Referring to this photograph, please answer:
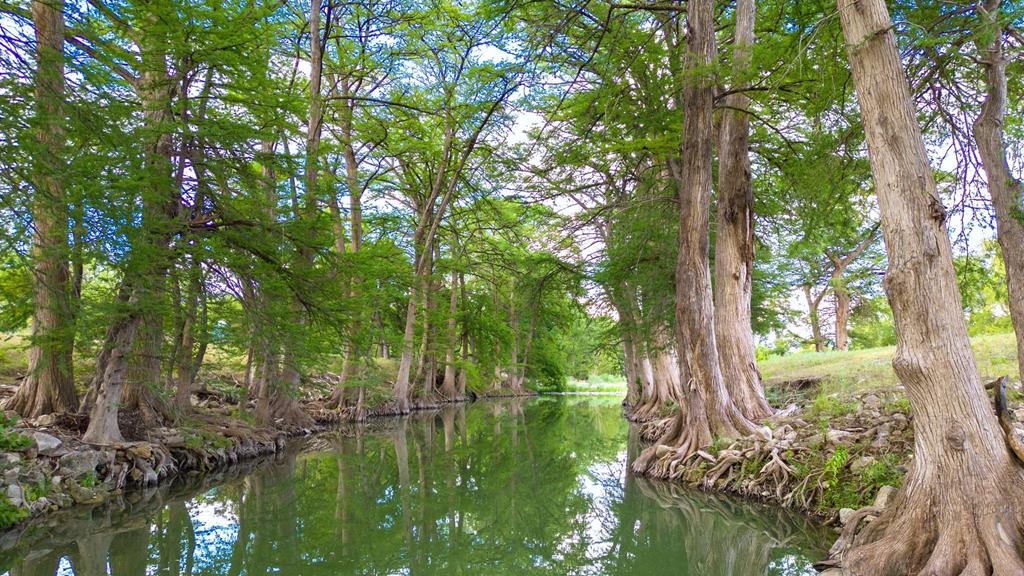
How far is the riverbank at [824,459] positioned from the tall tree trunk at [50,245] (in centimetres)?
697

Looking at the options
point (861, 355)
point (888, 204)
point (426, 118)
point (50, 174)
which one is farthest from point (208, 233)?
point (861, 355)

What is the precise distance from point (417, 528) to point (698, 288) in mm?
5068

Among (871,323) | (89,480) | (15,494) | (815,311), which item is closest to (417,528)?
(15,494)

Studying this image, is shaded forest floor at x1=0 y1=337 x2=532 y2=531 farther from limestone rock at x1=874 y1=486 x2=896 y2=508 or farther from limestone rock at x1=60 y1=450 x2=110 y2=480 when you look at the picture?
limestone rock at x1=874 y1=486 x2=896 y2=508

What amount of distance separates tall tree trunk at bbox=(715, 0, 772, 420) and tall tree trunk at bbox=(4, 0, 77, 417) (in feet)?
27.0

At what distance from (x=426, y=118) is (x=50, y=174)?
1372 centimetres

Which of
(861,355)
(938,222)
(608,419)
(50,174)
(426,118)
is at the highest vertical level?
(426,118)

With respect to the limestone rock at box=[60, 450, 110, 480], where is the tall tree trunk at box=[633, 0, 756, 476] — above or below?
above

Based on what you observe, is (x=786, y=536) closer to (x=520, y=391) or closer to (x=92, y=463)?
(x=92, y=463)

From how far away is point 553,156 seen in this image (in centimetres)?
1035

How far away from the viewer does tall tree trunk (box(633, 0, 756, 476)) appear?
8.24m

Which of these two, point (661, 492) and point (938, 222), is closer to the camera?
point (938, 222)

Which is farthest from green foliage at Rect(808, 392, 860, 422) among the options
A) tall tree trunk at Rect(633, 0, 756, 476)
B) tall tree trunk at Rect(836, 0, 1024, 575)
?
tall tree trunk at Rect(836, 0, 1024, 575)

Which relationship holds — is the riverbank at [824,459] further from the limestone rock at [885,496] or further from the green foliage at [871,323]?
the green foliage at [871,323]
